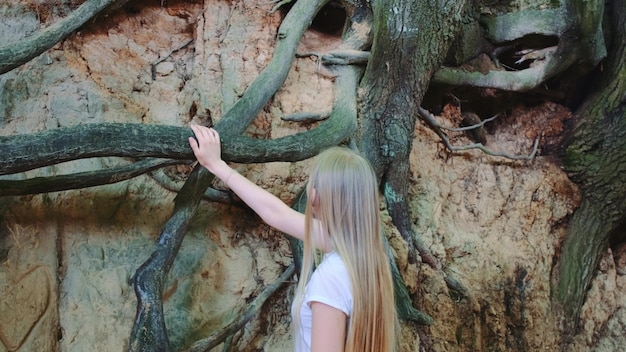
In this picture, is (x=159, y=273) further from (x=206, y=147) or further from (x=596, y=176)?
(x=596, y=176)

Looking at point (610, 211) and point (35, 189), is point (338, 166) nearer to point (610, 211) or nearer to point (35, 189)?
point (35, 189)

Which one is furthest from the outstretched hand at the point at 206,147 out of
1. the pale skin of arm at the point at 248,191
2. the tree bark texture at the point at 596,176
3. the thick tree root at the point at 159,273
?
the tree bark texture at the point at 596,176

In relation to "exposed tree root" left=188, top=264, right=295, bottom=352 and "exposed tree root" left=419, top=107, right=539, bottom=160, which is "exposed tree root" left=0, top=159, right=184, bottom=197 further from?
"exposed tree root" left=419, top=107, right=539, bottom=160

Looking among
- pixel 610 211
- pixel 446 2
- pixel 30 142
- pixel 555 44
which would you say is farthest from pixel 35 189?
pixel 610 211

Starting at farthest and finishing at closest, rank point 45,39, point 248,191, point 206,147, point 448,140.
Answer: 1. point 448,140
2. point 45,39
3. point 206,147
4. point 248,191

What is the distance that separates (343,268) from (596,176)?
8.81ft

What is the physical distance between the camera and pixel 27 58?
2.51 meters

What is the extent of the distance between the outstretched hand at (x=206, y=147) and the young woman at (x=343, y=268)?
0.50 metres

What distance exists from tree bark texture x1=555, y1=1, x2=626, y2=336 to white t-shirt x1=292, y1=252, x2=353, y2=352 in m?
2.45

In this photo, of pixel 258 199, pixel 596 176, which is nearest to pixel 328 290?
pixel 258 199

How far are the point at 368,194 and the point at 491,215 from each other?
2102 mm

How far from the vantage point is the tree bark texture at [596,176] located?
11.4 ft

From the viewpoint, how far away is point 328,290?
1526 mm

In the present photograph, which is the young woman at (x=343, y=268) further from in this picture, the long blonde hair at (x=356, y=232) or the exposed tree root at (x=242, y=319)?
the exposed tree root at (x=242, y=319)
